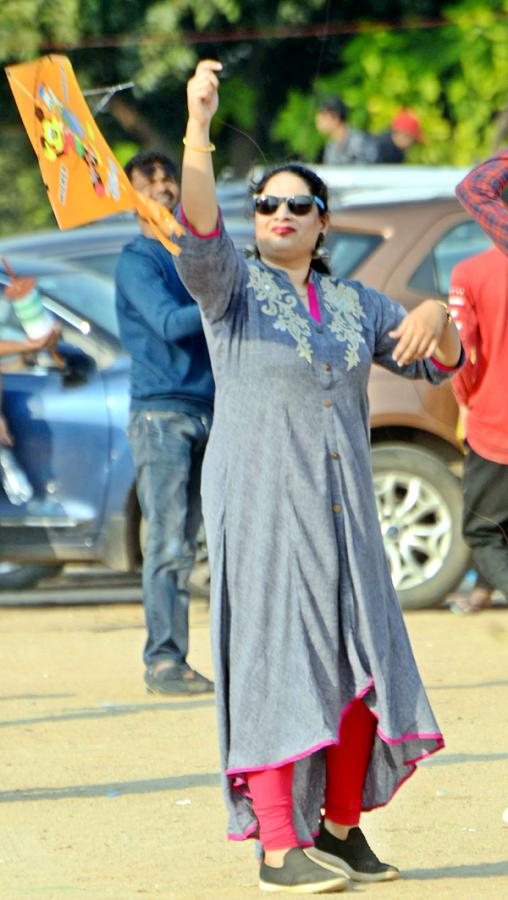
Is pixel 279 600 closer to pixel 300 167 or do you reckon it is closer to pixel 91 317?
pixel 300 167

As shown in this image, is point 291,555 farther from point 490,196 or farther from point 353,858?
point 490,196

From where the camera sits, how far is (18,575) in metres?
10.5

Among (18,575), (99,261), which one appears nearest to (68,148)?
(99,261)

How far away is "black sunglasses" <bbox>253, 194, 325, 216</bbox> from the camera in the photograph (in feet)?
16.5

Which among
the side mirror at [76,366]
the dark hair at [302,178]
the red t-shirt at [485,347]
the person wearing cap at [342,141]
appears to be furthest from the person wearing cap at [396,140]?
the dark hair at [302,178]

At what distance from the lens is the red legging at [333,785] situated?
492 centimetres

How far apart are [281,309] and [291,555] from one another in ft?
1.93

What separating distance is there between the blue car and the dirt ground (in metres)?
0.81

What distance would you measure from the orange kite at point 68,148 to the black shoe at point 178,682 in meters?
3.07

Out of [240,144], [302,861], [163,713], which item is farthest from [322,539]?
[240,144]

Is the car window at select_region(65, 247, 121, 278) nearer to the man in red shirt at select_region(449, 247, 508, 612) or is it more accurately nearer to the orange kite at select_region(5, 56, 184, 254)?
the man in red shirt at select_region(449, 247, 508, 612)

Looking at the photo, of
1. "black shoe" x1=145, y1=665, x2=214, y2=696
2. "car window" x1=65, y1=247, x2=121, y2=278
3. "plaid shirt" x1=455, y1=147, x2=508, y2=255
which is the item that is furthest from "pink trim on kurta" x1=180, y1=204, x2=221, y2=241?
"car window" x1=65, y1=247, x2=121, y2=278

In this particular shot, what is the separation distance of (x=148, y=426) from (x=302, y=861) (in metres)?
2.94

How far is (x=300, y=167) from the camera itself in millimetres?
5102
